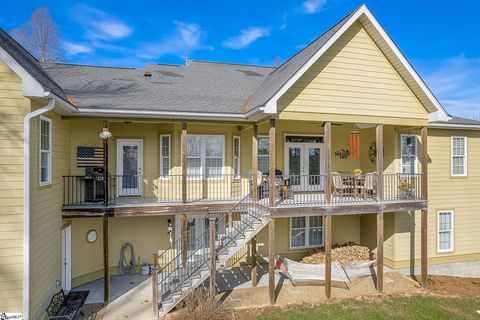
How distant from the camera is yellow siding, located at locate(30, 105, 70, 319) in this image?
740 centimetres

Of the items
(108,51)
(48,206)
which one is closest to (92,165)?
(48,206)

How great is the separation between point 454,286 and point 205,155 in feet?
34.9

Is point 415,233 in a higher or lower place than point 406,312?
higher

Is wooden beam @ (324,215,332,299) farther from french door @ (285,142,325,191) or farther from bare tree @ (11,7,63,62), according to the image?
bare tree @ (11,7,63,62)

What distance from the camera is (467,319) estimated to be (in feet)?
28.9

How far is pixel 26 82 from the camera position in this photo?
7.08 m

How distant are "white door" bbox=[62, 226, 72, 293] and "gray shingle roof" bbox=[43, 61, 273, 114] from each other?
4441 millimetres

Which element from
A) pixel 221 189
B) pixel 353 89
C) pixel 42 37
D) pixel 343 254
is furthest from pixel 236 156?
pixel 42 37

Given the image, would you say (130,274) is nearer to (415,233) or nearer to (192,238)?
(192,238)

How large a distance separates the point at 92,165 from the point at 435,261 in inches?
568

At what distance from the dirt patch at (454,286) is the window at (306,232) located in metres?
4.16

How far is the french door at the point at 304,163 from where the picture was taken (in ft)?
44.5

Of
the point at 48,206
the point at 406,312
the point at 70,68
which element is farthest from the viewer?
the point at 70,68

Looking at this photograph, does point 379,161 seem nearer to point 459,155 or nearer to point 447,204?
point 447,204
